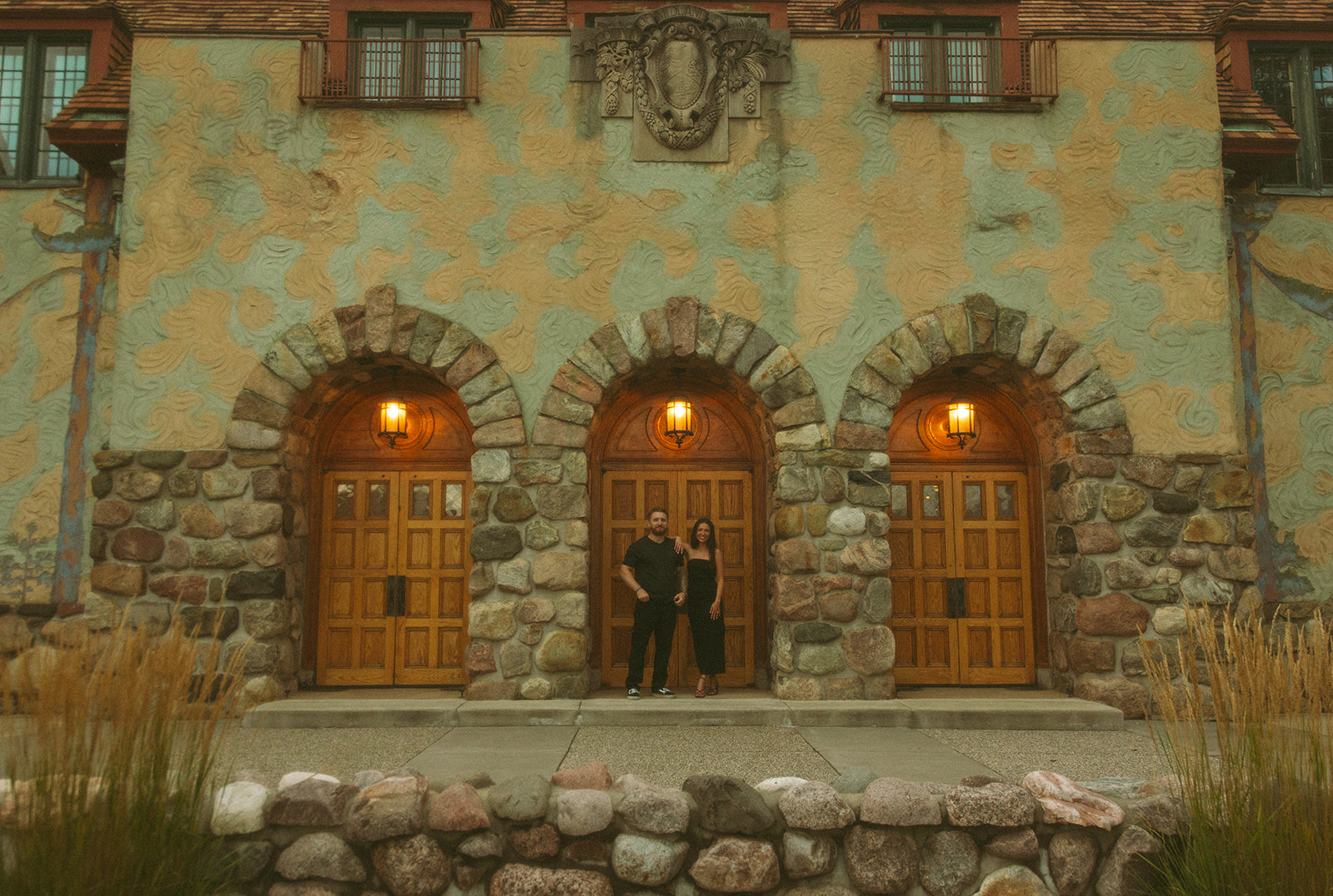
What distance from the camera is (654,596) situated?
7.72 meters

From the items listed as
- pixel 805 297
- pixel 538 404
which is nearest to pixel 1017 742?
pixel 805 297

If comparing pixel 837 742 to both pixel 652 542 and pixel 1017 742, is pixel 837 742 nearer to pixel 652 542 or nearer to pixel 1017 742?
pixel 1017 742

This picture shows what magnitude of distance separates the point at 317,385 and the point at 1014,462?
6393 mm

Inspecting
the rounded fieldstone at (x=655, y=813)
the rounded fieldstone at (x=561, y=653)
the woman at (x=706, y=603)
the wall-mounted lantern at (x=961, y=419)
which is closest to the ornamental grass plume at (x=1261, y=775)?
the rounded fieldstone at (x=655, y=813)

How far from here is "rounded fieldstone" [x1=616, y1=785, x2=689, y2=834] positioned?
3893mm

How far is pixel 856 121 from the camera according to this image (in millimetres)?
8078

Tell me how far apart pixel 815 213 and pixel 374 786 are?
5920 millimetres

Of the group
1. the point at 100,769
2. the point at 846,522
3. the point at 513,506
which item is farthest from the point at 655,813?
the point at 846,522

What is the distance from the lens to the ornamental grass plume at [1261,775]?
3.32 metres

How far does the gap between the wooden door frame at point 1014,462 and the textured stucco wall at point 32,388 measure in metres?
7.62

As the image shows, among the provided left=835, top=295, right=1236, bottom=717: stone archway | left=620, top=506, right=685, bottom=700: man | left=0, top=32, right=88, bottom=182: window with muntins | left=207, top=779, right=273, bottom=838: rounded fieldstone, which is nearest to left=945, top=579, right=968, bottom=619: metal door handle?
left=835, top=295, right=1236, bottom=717: stone archway

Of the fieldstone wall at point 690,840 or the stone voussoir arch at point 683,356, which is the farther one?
the stone voussoir arch at point 683,356

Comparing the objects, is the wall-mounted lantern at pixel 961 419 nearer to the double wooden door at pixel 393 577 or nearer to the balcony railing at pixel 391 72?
the double wooden door at pixel 393 577

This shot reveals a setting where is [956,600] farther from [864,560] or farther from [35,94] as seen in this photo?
[35,94]
